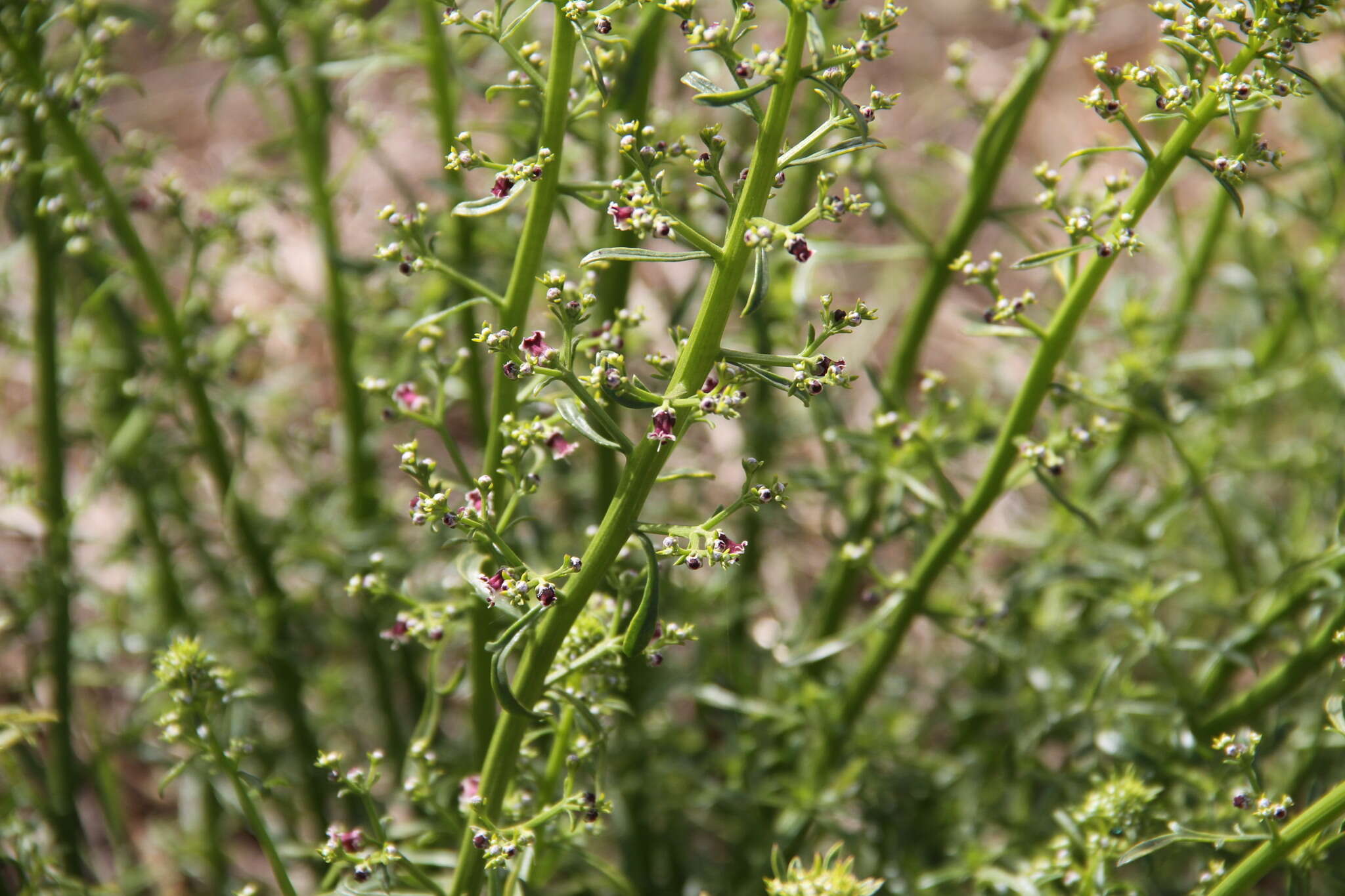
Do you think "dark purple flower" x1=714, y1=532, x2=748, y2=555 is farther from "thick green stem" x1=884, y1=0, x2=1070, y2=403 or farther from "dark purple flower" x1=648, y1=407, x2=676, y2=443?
"thick green stem" x1=884, y1=0, x2=1070, y2=403

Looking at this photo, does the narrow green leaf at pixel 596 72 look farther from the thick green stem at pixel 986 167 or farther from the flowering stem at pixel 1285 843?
the flowering stem at pixel 1285 843

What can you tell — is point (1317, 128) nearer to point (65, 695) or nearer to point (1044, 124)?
point (1044, 124)

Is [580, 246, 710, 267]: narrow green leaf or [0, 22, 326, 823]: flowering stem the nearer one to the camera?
[580, 246, 710, 267]: narrow green leaf

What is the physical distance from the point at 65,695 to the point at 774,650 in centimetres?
191

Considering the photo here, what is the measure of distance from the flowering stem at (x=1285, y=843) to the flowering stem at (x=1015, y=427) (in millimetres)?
803

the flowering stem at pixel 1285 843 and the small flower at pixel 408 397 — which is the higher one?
the small flower at pixel 408 397

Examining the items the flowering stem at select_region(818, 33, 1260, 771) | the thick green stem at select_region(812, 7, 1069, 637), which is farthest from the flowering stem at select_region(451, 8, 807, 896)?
the thick green stem at select_region(812, 7, 1069, 637)

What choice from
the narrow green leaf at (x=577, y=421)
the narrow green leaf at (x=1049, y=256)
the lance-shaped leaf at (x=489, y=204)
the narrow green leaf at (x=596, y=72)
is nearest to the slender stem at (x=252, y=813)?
the narrow green leaf at (x=577, y=421)

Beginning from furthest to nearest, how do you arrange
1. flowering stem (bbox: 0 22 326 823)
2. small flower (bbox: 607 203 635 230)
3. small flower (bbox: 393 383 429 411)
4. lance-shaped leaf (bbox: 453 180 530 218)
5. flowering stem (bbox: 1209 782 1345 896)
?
flowering stem (bbox: 0 22 326 823)
small flower (bbox: 393 383 429 411)
flowering stem (bbox: 1209 782 1345 896)
lance-shaped leaf (bbox: 453 180 530 218)
small flower (bbox: 607 203 635 230)

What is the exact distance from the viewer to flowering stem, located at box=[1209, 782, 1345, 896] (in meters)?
1.82

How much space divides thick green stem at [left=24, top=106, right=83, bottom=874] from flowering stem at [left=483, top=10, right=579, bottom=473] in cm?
142

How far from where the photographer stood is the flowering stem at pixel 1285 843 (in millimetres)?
1819

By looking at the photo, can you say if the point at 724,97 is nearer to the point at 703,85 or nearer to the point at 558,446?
the point at 703,85

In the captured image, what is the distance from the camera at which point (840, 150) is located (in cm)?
158
